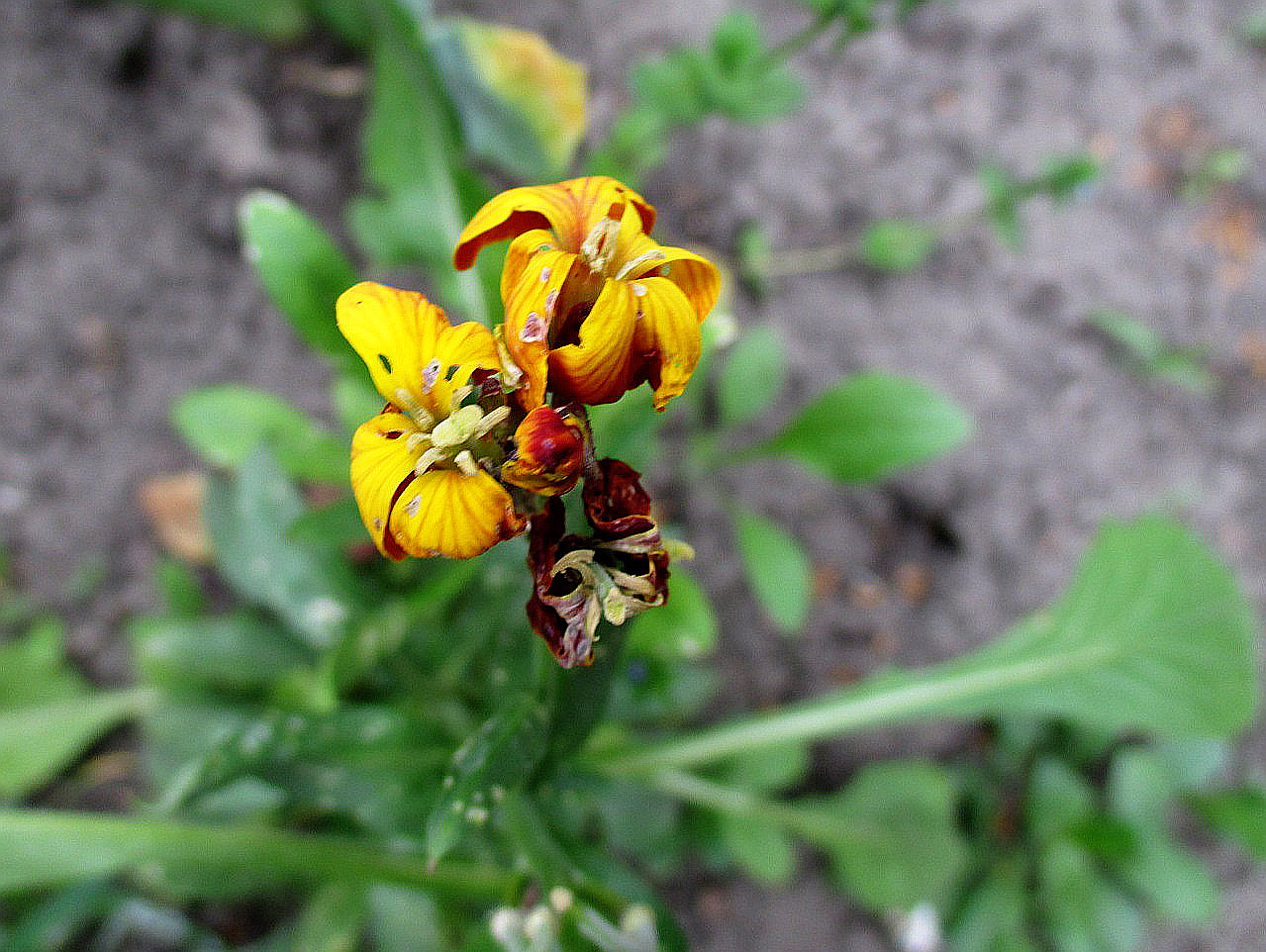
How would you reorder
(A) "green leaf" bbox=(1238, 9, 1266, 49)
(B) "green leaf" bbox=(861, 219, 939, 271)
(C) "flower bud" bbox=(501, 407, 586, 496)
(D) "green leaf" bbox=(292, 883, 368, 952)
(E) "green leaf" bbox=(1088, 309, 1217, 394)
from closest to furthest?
(C) "flower bud" bbox=(501, 407, 586, 496)
(D) "green leaf" bbox=(292, 883, 368, 952)
(B) "green leaf" bbox=(861, 219, 939, 271)
(E) "green leaf" bbox=(1088, 309, 1217, 394)
(A) "green leaf" bbox=(1238, 9, 1266, 49)

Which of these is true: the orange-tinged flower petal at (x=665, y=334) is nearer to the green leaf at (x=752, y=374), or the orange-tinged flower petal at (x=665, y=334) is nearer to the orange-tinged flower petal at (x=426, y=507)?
the orange-tinged flower petal at (x=426, y=507)

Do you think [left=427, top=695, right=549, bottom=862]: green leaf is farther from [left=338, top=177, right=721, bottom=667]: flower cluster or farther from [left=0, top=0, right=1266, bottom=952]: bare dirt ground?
[left=0, top=0, right=1266, bottom=952]: bare dirt ground

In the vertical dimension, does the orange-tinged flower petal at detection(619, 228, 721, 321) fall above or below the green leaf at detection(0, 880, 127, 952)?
A: above

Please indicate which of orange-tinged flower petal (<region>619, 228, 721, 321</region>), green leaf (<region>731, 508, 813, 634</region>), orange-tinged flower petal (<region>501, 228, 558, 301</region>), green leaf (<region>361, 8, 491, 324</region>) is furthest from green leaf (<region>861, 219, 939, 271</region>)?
orange-tinged flower petal (<region>501, 228, 558, 301</region>)

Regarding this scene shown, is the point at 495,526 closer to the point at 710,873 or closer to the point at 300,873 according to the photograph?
the point at 300,873

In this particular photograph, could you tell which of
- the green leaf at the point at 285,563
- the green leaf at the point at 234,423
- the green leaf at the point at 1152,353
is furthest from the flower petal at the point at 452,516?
the green leaf at the point at 1152,353

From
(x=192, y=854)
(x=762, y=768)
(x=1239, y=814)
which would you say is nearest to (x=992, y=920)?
(x=1239, y=814)
